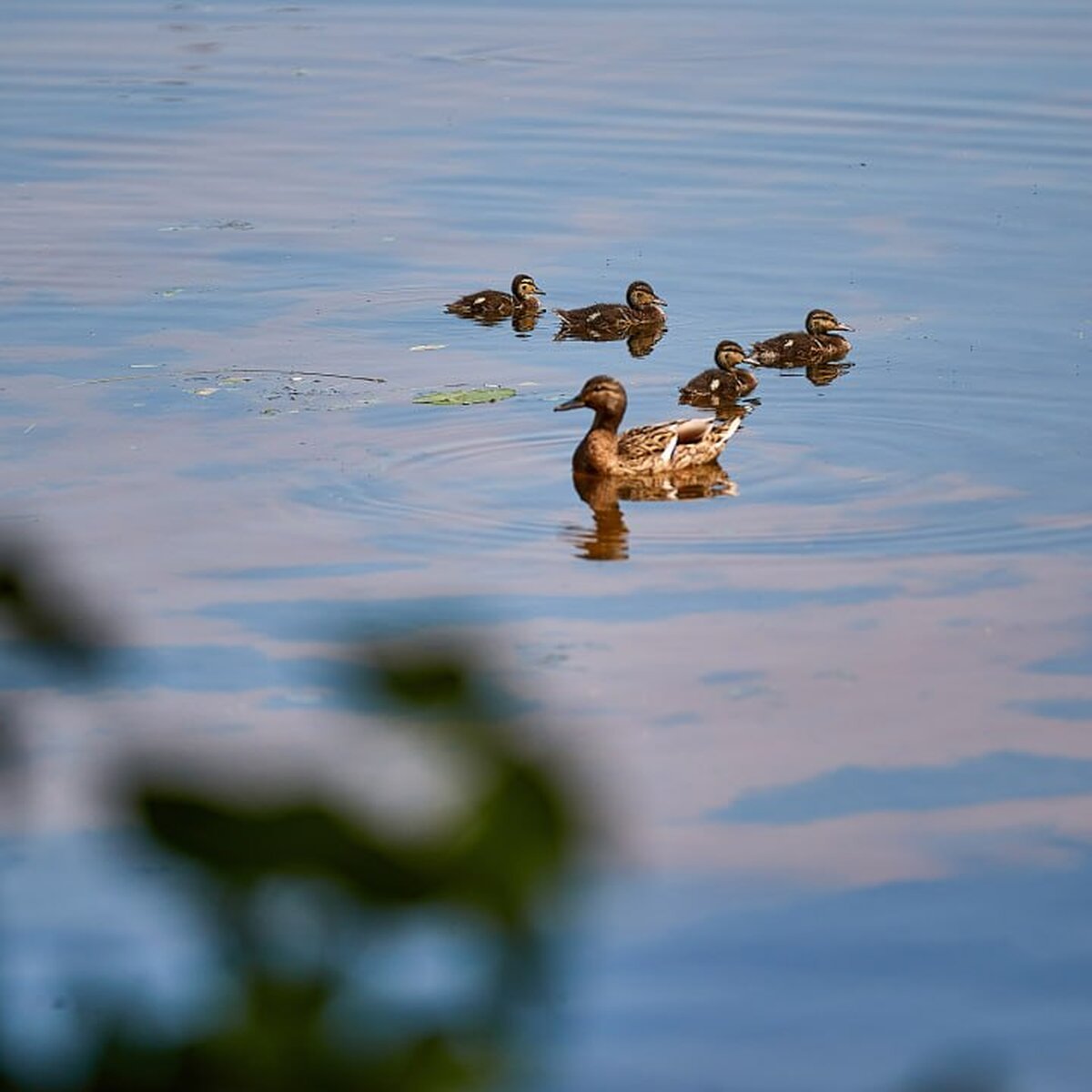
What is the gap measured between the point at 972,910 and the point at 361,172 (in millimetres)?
12129

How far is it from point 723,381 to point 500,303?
6.25 feet

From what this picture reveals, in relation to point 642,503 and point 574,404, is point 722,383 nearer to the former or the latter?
point 574,404

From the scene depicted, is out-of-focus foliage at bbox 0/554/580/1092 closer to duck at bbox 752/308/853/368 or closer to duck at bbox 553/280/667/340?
duck at bbox 752/308/853/368

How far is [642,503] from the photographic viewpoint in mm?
9227

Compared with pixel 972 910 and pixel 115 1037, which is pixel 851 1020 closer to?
pixel 972 910

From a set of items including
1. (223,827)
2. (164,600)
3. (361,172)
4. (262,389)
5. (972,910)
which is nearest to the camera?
(223,827)

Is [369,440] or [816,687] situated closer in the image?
[816,687]

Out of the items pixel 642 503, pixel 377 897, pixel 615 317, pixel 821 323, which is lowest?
pixel 642 503

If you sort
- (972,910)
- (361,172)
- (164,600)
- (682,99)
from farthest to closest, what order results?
1. (682,99)
2. (361,172)
3. (164,600)
4. (972,910)

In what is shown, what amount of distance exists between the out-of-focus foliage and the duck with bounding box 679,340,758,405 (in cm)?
973

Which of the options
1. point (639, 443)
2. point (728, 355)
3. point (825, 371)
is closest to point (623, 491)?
point (639, 443)

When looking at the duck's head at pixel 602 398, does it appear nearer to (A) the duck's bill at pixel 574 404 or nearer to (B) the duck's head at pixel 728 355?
(A) the duck's bill at pixel 574 404

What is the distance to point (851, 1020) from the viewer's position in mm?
4695

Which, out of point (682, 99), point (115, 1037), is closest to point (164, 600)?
point (115, 1037)
